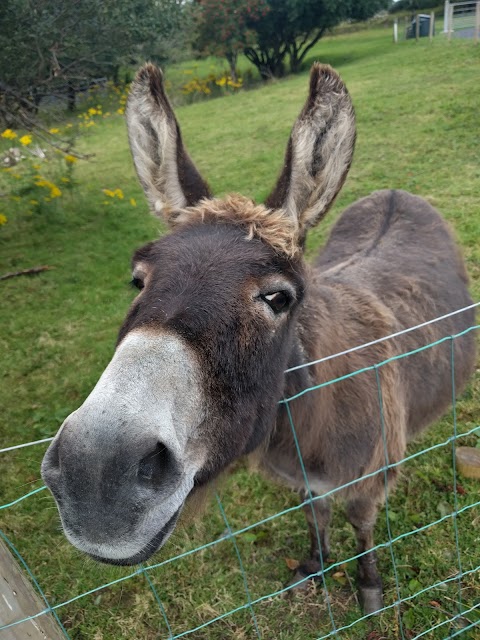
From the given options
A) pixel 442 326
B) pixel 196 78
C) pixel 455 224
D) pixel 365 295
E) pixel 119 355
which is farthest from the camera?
pixel 196 78

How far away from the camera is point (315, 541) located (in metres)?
3.27

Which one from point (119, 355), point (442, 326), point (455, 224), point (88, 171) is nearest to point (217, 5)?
point (88, 171)

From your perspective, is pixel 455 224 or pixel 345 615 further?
pixel 455 224

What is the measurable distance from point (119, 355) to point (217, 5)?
29.9 meters

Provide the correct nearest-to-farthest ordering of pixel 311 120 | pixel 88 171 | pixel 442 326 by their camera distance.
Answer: pixel 311 120 < pixel 442 326 < pixel 88 171

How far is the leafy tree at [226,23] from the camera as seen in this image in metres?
25.9

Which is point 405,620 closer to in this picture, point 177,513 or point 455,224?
point 177,513

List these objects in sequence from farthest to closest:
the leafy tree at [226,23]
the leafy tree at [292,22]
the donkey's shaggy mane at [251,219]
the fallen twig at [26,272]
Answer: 1. the leafy tree at [292,22]
2. the leafy tree at [226,23]
3. the fallen twig at [26,272]
4. the donkey's shaggy mane at [251,219]

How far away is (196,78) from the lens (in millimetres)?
25766

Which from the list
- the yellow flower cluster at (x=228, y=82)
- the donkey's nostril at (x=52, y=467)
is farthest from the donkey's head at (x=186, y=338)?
the yellow flower cluster at (x=228, y=82)

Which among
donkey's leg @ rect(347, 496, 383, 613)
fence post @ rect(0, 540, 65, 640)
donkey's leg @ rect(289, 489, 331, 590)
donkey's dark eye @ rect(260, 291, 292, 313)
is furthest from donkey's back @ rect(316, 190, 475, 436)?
fence post @ rect(0, 540, 65, 640)

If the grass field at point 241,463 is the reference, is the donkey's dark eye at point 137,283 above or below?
above

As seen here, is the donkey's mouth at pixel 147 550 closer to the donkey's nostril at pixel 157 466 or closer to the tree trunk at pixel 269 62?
the donkey's nostril at pixel 157 466

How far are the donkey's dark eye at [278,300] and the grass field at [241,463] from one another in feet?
5.84
